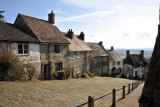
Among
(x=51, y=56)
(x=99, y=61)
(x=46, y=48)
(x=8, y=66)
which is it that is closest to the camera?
(x=8, y=66)

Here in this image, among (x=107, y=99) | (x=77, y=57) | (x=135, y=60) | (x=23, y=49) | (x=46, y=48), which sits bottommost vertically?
(x=107, y=99)

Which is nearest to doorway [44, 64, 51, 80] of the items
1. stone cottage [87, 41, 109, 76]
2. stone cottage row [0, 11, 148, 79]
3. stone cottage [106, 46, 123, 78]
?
stone cottage row [0, 11, 148, 79]

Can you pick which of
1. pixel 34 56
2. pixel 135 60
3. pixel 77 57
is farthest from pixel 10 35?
pixel 135 60

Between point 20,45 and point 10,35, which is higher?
point 10,35

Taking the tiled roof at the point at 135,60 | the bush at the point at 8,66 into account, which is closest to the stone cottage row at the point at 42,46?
the bush at the point at 8,66

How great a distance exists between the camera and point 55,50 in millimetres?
18328

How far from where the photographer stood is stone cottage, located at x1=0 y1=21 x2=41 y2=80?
12.5m

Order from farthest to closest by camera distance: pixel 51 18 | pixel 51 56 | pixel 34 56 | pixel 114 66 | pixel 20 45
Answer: pixel 114 66 → pixel 51 18 → pixel 51 56 → pixel 34 56 → pixel 20 45

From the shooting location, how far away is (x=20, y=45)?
45.2ft

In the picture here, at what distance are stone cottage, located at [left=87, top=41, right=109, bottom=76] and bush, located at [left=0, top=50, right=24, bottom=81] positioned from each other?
20055mm

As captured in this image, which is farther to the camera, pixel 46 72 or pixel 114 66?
pixel 114 66

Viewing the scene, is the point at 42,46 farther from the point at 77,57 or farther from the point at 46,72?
the point at 77,57

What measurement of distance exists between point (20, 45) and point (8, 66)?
9.98 ft

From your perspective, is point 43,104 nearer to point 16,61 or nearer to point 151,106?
point 151,106
